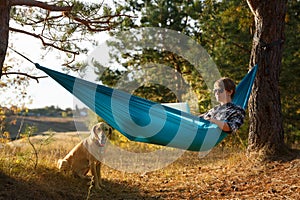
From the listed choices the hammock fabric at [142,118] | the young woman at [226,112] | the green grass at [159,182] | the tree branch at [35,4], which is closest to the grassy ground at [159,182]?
the green grass at [159,182]

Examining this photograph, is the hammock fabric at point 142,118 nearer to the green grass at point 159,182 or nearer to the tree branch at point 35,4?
the green grass at point 159,182

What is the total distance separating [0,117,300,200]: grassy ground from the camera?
3.23 metres

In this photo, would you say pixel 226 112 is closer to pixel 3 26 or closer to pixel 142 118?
pixel 142 118

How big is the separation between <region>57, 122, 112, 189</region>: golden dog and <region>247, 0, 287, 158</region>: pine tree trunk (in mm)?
1664

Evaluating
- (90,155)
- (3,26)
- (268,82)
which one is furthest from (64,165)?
(268,82)

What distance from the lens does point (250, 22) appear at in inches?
232

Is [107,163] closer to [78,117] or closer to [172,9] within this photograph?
[78,117]

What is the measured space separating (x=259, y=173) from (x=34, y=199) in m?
2.23

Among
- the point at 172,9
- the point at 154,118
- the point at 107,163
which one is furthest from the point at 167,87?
the point at 154,118

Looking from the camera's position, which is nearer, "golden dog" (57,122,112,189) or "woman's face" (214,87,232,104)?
"woman's face" (214,87,232,104)

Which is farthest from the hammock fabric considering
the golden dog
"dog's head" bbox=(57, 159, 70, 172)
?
"dog's head" bbox=(57, 159, 70, 172)

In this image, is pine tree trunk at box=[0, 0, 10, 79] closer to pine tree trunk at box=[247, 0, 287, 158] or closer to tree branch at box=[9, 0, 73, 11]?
tree branch at box=[9, 0, 73, 11]

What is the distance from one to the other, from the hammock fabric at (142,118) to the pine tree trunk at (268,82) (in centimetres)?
139

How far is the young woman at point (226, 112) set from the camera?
2.95 meters
